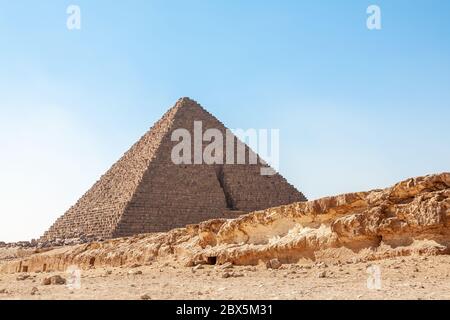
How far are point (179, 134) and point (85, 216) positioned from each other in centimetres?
1143

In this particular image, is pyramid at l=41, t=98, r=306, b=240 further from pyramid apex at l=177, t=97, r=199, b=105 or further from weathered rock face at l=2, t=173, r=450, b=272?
weathered rock face at l=2, t=173, r=450, b=272

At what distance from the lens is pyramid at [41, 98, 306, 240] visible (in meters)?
46.8

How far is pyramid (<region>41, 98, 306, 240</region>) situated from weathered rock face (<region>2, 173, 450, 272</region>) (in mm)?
33982

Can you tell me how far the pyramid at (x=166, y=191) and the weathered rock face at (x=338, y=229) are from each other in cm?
3398

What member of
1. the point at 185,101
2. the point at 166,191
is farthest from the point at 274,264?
the point at 185,101

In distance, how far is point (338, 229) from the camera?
25.8 ft

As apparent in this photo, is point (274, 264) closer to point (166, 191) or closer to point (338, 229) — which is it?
point (338, 229)

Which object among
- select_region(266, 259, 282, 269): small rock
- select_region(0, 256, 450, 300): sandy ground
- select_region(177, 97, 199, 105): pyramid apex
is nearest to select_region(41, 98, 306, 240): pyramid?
select_region(177, 97, 199, 105): pyramid apex
